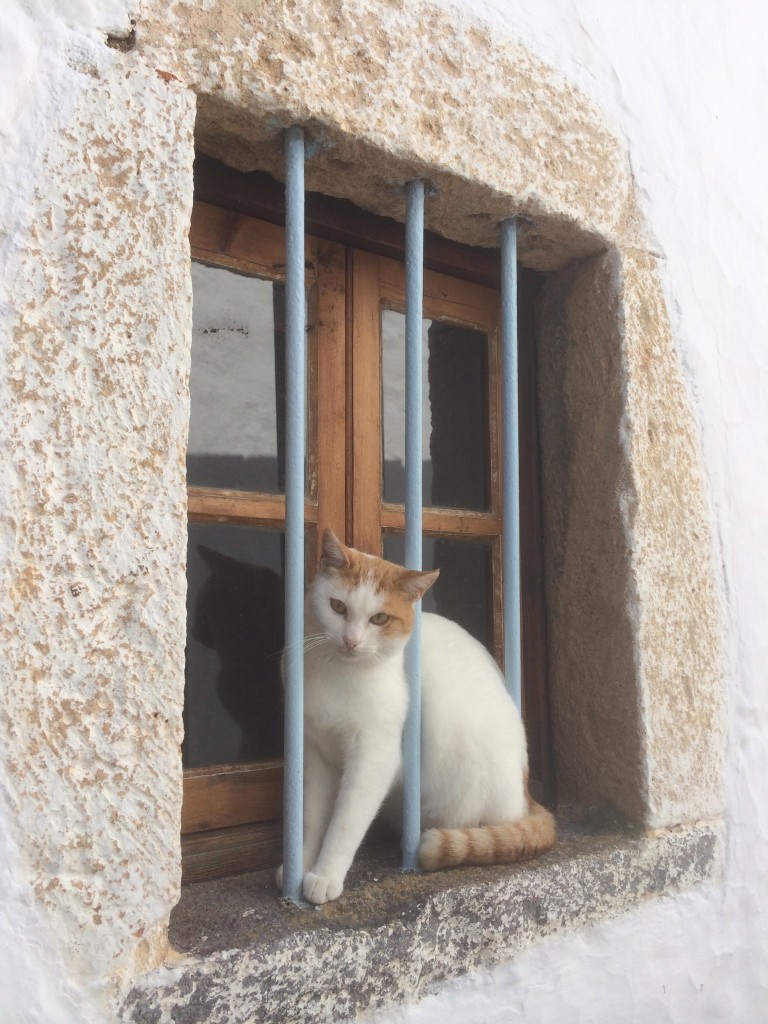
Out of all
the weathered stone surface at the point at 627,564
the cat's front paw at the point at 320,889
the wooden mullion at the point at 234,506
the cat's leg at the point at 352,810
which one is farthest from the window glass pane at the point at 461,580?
the cat's front paw at the point at 320,889

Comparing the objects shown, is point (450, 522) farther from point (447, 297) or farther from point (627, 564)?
point (447, 297)

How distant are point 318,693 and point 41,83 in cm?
98

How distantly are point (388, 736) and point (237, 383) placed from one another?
26.2 inches

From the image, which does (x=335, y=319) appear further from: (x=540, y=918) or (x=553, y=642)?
(x=540, y=918)

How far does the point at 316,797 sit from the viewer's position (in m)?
1.38

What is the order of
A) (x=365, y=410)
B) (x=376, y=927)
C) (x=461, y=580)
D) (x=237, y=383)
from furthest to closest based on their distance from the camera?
1. (x=461, y=580)
2. (x=365, y=410)
3. (x=237, y=383)
4. (x=376, y=927)

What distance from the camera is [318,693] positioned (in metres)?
1.38

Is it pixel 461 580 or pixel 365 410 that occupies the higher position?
pixel 365 410

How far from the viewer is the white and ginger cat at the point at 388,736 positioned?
1337 millimetres

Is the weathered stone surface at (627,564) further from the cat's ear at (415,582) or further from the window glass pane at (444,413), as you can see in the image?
the cat's ear at (415,582)

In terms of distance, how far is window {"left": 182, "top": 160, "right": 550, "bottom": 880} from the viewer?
1.36 metres

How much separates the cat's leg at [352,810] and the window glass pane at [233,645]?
0.17 m

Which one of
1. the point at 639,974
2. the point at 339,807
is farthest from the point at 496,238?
the point at 639,974

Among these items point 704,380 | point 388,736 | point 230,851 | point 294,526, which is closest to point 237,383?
point 294,526
